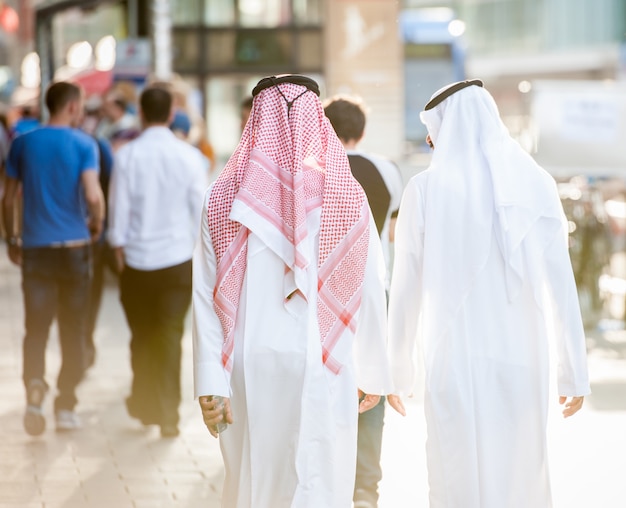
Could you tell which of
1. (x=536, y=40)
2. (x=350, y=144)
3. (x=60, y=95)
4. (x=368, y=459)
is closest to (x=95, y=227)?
(x=60, y=95)

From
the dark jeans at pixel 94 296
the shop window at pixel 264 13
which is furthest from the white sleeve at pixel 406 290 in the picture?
the shop window at pixel 264 13

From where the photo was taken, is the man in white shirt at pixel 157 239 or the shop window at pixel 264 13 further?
the shop window at pixel 264 13

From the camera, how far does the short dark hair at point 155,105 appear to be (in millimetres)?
7840

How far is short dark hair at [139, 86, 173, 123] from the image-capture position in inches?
309

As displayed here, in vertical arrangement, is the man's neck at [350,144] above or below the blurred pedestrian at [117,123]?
above

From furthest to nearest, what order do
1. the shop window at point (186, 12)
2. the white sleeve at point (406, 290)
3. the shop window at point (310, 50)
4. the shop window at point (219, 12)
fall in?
1. the shop window at point (219, 12)
2. the shop window at point (310, 50)
3. the shop window at point (186, 12)
4. the white sleeve at point (406, 290)

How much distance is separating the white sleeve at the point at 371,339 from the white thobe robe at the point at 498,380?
0.29 metres

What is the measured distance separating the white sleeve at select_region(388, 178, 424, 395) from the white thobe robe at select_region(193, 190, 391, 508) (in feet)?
1.88

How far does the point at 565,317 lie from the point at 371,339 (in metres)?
0.73

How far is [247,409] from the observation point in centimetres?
422

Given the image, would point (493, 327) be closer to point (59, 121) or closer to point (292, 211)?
point (292, 211)

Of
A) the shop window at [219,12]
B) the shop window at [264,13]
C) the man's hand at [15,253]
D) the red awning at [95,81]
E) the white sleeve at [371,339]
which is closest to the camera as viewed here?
the white sleeve at [371,339]

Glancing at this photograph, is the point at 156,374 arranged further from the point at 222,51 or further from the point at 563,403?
the point at 222,51

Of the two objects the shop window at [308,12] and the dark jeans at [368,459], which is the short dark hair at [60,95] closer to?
the dark jeans at [368,459]
